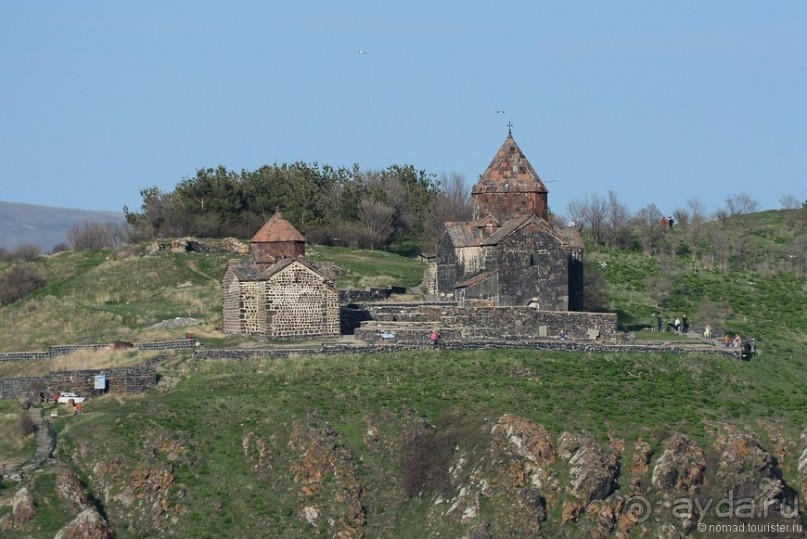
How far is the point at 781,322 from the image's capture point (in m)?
76.6

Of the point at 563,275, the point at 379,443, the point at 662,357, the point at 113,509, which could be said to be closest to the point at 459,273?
the point at 563,275

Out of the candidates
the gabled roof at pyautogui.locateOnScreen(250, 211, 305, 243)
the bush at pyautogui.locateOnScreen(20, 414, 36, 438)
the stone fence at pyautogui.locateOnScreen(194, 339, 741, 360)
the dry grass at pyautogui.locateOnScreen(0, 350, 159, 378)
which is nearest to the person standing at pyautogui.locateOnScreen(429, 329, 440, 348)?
the stone fence at pyautogui.locateOnScreen(194, 339, 741, 360)

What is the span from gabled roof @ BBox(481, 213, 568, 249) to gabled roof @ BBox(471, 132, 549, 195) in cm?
163

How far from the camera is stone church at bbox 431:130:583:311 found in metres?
68.5

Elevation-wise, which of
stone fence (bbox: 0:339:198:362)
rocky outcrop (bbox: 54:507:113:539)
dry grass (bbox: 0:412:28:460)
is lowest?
rocky outcrop (bbox: 54:507:113:539)

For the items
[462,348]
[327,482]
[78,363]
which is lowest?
[327,482]

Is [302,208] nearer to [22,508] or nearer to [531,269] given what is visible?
[531,269]

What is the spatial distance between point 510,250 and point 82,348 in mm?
15537

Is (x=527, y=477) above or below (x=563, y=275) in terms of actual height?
below

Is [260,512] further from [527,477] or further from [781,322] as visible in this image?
[781,322]

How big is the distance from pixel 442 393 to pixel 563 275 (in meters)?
13.0

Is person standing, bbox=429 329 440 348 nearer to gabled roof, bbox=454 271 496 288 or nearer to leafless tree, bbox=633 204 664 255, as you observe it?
gabled roof, bbox=454 271 496 288

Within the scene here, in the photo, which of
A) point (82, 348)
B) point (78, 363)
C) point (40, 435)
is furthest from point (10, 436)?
point (82, 348)

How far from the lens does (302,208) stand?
9375cm
